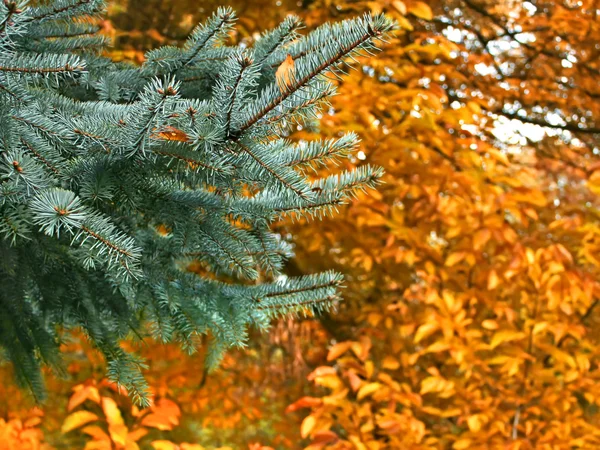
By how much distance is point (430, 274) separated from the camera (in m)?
2.48

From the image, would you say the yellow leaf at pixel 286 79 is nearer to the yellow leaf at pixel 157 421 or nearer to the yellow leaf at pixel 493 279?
the yellow leaf at pixel 157 421

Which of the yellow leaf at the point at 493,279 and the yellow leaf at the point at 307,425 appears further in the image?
the yellow leaf at the point at 493,279

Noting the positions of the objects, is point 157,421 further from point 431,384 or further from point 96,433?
point 431,384

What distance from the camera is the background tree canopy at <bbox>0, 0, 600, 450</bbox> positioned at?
2.21 meters

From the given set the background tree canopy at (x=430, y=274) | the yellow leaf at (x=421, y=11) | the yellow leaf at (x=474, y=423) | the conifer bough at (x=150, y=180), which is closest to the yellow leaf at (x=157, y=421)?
the background tree canopy at (x=430, y=274)

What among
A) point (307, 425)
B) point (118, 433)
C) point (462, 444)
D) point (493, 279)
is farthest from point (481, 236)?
point (118, 433)

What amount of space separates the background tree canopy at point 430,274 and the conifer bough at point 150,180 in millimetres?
342

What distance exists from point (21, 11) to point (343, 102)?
5.90ft

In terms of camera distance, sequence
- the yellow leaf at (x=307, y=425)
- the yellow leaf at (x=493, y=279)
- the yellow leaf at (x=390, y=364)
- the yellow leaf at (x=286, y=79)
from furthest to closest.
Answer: the yellow leaf at (x=390, y=364)
the yellow leaf at (x=493, y=279)
the yellow leaf at (x=307, y=425)
the yellow leaf at (x=286, y=79)

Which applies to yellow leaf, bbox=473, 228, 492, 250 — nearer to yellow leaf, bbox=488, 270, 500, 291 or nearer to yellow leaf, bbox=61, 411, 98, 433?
yellow leaf, bbox=488, 270, 500, 291

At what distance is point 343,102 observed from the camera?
242cm

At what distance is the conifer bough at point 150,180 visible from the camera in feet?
2.51

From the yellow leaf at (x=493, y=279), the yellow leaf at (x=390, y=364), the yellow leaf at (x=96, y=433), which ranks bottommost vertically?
the yellow leaf at (x=96, y=433)

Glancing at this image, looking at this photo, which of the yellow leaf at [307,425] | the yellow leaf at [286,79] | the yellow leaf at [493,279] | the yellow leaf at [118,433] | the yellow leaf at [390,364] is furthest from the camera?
the yellow leaf at [390,364]
